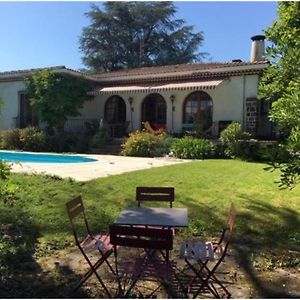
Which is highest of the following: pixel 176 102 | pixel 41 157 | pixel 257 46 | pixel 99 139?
pixel 257 46

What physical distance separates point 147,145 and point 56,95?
31.6 feet

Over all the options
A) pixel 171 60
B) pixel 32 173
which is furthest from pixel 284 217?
pixel 171 60

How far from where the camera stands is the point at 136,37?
2427 inches

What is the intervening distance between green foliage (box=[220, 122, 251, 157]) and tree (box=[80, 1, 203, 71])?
3713 cm

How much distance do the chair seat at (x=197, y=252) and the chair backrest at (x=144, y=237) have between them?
90 cm

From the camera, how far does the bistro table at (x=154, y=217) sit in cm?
636

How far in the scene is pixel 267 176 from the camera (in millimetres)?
14969

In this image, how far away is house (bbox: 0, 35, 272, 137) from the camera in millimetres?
27375

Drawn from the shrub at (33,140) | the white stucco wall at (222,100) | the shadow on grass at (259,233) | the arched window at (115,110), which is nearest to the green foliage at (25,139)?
the shrub at (33,140)

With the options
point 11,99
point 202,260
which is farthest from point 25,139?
point 202,260

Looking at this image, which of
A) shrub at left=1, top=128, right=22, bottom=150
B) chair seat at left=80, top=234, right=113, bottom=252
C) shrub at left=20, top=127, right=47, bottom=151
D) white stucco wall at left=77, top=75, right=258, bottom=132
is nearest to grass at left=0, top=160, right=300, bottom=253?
chair seat at left=80, top=234, right=113, bottom=252

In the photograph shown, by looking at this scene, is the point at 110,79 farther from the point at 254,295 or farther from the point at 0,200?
the point at 254,295

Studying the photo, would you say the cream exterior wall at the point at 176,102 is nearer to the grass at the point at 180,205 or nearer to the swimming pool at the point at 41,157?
the swimming pool at the point at 41,157

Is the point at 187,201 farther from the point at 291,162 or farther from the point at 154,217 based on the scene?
the point at 291,162
